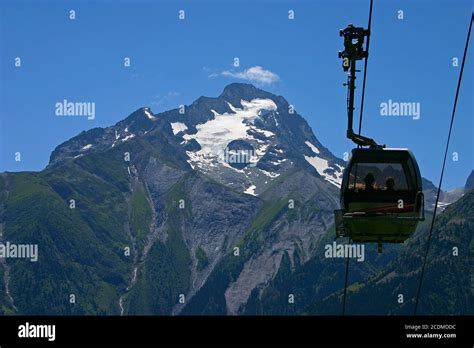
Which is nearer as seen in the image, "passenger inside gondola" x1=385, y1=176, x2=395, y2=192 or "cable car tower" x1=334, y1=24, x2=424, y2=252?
"cable car tower" x1=334, y1=24, x2=424, y2=252

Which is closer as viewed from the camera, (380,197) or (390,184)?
(380,197)

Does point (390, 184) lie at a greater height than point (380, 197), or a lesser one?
greater

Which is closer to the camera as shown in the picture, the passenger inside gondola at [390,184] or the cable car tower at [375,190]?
the cable car tower at [375,190]

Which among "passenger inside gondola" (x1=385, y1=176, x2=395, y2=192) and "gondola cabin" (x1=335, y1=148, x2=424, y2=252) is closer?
"gondola cabin" (x1=335, y1=148, x2=424, y2=252)
